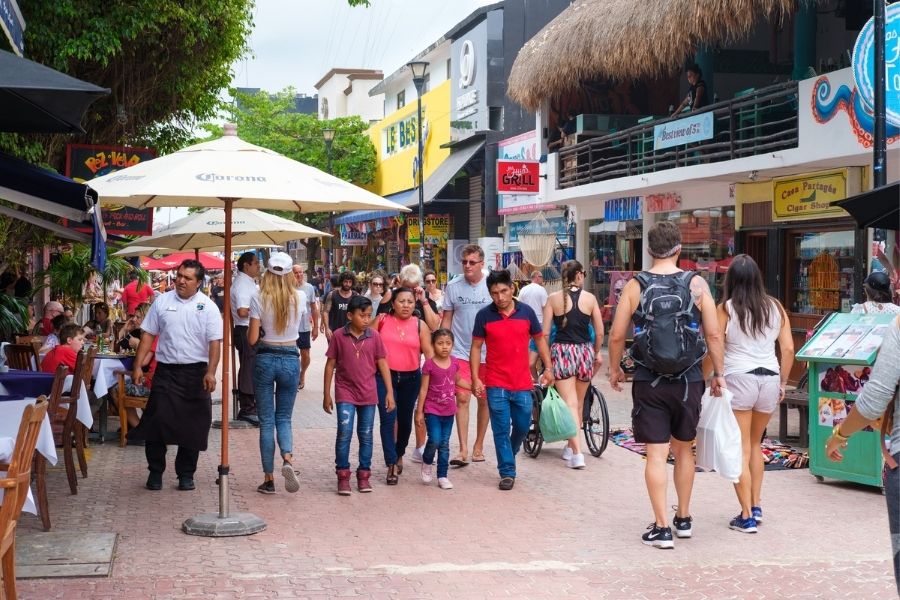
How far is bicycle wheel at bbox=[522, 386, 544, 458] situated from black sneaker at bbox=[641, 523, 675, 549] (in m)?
3.43

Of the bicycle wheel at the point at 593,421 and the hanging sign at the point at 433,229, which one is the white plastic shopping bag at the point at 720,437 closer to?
the bicycle wheel at the point at 593,421

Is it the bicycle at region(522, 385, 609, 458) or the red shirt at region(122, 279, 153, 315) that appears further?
the red shirt at region(122, 279, 153, 315)

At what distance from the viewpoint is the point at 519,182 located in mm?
25656

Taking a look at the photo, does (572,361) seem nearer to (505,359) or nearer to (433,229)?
(505,359)

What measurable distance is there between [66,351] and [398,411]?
3.22m

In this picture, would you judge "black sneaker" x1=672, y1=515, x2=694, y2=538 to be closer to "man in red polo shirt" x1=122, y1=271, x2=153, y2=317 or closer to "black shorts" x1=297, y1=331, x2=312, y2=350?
"black shorts" x1=297, y1=331, x2=312, y2=350

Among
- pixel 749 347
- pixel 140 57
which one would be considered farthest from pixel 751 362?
pixel 140 57

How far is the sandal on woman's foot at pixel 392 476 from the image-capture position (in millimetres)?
8953

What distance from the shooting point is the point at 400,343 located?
896 cm

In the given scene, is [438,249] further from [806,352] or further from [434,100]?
[806,352]

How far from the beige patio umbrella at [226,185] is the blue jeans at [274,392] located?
29.7 inches

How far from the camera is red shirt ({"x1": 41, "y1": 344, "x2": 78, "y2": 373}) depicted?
989 centimetres

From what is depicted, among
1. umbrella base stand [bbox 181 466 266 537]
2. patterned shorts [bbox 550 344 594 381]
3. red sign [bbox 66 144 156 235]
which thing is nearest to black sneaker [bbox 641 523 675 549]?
umbrella base stand [bbox 181 466 266 537]

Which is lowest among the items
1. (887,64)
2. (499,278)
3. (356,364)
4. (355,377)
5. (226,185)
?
(355,377)
